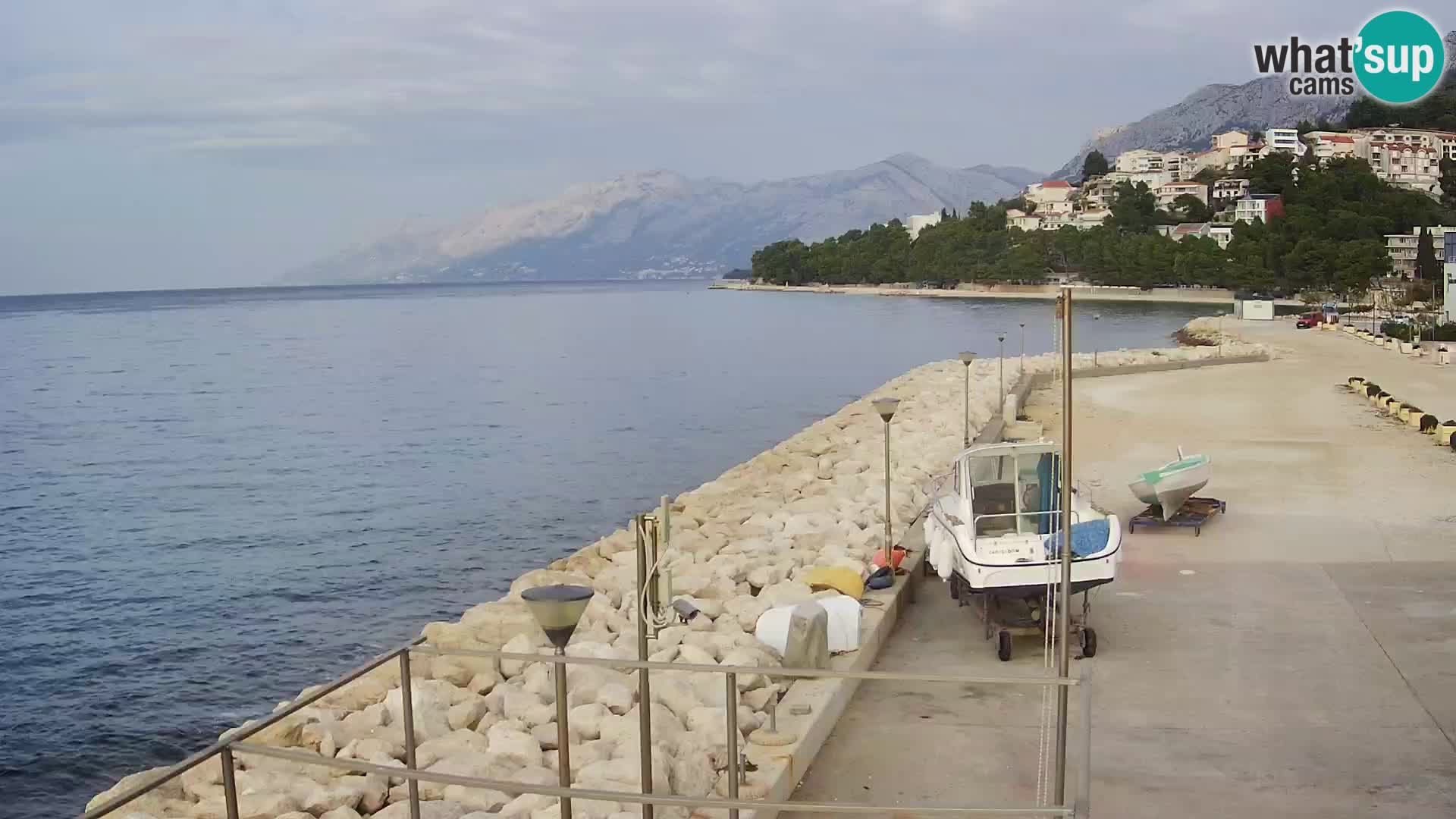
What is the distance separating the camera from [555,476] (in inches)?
1088

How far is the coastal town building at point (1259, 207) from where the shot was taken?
146 meters

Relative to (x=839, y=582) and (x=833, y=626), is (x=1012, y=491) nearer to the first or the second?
(x=839, y=582)

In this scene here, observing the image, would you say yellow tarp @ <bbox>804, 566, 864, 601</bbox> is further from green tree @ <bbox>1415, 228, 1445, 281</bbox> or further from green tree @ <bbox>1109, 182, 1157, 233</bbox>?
green tree @ <bbox>1109, 182, 1157, 233</bbox>

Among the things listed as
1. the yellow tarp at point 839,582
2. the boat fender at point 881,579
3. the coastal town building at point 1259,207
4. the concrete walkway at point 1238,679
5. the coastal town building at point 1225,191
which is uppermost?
the coastal town building at point 1225,191

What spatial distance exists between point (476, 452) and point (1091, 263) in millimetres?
119591

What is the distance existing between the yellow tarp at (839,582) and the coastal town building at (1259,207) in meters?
142

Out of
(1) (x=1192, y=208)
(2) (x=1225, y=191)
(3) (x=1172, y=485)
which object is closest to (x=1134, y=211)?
(1) (x=1192, y=208)

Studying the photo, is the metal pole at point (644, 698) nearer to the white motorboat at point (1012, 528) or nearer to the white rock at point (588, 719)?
the white rock at point (588, 719)

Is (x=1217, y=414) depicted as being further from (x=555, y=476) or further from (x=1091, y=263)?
(x=1091, y=263)

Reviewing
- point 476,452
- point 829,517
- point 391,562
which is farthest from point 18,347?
point 829,517

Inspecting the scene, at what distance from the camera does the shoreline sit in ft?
403

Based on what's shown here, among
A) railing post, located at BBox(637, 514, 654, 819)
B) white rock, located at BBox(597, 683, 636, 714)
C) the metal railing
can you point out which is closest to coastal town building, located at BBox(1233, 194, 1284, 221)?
white rock, located at BBox(597, 683, 636, 714)

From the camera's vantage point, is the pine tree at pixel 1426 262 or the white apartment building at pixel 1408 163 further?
the white apartment building at pixel 1408 163

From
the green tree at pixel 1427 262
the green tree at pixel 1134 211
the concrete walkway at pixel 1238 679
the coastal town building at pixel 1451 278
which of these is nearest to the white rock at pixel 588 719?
the concrete walkway at pixel 1238 679
